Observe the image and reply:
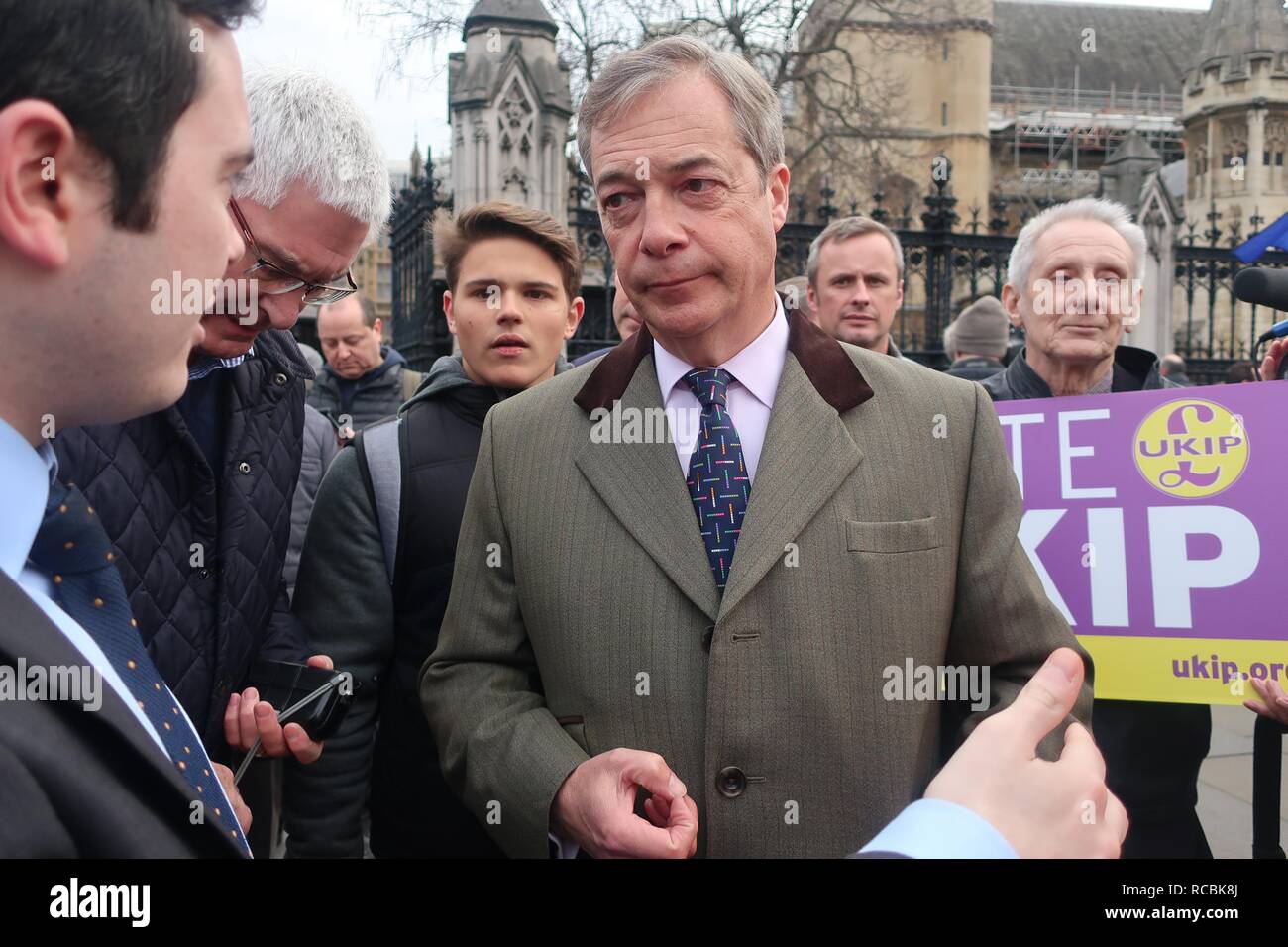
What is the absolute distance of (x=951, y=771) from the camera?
47.3 inches

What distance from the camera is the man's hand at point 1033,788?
45.6 inches

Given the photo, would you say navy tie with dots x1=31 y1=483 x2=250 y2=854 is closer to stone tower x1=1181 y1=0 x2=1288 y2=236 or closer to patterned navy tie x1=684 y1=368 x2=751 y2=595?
patterned navy tie x1=684 y1=368 x2=751 y2=595

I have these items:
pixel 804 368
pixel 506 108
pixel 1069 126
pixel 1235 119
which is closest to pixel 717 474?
pixel 804 368

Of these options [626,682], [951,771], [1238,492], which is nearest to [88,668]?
[951,771]

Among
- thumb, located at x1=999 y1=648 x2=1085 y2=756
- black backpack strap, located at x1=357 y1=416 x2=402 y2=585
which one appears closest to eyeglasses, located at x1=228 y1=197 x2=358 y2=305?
black backpack strap, located at x1=357 y1=416 x2=402 y2=585

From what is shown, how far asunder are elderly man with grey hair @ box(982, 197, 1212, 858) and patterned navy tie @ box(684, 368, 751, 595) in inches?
67.3

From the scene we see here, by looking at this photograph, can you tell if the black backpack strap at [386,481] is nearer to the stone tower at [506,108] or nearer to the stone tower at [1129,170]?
the stone tower at [506,108]

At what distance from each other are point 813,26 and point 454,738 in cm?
2484

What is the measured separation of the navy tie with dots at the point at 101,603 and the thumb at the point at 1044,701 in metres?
0.93

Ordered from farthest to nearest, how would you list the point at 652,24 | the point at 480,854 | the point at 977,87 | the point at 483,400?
the point at 977,87 < the point at 652,24 < the point at 483,400 < the point at 480,854

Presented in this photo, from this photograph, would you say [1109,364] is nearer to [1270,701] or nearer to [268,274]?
[1270,701]

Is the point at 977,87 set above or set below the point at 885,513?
above

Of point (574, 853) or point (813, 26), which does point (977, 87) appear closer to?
point (813, 26)

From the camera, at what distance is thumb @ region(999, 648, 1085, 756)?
1209 mm
